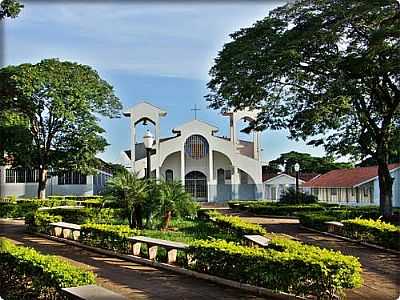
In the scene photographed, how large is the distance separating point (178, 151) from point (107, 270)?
68.8 feet

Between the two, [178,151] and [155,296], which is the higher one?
[178,151]

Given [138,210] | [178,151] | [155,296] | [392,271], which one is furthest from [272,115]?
[178,151]

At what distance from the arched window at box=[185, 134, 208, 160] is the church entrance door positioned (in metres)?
0.98

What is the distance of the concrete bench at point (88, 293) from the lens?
4766 millimetres

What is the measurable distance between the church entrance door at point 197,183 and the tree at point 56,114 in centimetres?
678

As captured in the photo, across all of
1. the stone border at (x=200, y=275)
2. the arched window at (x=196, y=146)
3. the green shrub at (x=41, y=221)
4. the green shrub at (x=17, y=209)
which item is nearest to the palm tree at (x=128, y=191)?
the green shrub at (x=41, y=221)

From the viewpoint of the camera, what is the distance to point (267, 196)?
2633 cm

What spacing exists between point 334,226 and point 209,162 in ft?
58.6

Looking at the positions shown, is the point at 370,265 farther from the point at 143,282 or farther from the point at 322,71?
the point at 322,71

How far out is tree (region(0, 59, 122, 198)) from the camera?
1916 cm

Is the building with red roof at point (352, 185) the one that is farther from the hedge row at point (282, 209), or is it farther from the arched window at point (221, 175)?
the arched window at point (221, 175)

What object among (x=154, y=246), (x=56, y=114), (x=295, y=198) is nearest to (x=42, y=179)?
(x=56, y=114)

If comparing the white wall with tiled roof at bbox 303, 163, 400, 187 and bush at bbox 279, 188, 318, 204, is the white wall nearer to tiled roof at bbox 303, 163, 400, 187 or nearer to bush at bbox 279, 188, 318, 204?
bush at bbox 279, 188, 318, 204

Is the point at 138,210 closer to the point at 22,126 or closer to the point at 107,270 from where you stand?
the point at 107,270
